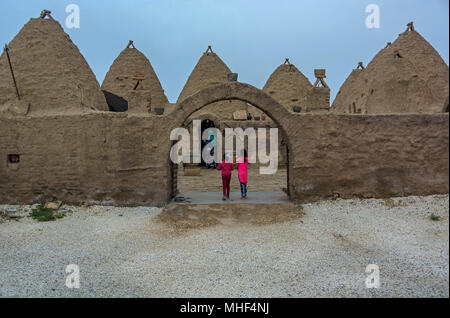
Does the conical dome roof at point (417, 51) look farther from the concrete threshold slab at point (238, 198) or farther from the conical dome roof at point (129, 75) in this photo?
the conical dome roof at point (129, 75)

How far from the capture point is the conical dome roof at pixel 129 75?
1933 cm

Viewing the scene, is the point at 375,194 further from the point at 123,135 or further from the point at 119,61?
the point at 119,61

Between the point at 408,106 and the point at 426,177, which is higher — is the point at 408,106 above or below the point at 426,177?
above

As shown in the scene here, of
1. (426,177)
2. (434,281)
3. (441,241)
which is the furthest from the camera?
(426,177)

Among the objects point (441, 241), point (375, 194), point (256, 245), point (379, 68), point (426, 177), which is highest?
point (379, 68)

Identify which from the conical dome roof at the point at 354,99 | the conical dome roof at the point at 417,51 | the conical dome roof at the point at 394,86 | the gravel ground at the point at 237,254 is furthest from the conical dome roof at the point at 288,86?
the gravel ground at the point at 237,254

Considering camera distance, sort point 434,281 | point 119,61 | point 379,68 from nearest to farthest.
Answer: point 434,281
point 379,68
point 119,61

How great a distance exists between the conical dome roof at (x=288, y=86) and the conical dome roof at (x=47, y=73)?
1443 cm

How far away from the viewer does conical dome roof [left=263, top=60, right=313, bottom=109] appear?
2117 centimetres

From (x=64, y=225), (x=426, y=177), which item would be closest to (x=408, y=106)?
(x=426, y=177)

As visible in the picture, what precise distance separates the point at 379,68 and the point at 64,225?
41.2ft

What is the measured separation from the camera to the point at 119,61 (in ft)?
65.3

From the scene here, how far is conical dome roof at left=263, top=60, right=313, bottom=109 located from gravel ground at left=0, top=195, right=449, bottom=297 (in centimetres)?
1530

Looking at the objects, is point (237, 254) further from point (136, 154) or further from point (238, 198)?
point (136, 154)
